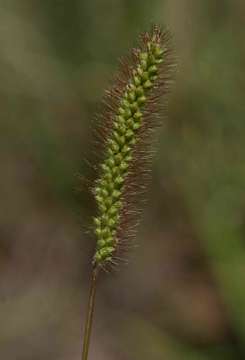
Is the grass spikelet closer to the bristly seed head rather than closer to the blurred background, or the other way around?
the bristly seed head

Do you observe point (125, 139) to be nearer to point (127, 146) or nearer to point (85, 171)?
point (127, 146)

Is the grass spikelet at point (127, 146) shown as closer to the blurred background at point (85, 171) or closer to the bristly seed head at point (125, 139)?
the bristly seed head at point (125, 139)

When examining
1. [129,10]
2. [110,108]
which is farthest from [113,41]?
[110,108]

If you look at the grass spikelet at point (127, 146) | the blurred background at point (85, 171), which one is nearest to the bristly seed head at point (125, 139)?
the grass spikelet at point (127, 146)

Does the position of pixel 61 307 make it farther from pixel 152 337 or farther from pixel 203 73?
pixel 203 73

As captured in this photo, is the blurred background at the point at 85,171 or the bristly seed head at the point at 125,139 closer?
the bristly seed head at the point at 125,139

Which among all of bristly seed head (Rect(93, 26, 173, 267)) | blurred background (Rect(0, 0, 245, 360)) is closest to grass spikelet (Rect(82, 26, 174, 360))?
bristly seed head (Rect(93, 26, 173, 267))
